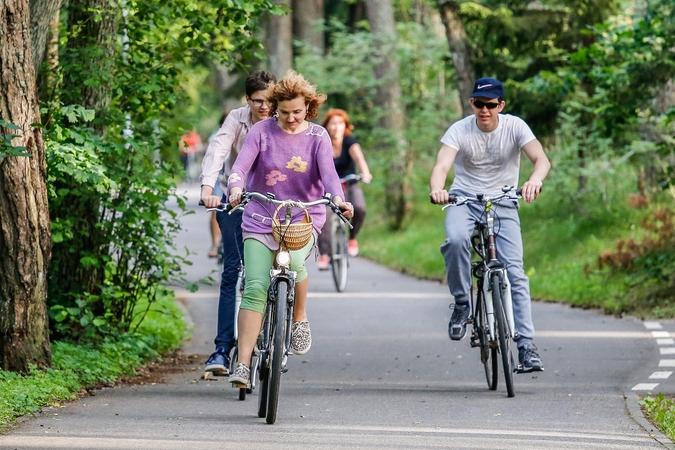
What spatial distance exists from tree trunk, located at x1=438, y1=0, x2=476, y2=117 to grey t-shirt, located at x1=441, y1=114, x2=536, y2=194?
451 inches

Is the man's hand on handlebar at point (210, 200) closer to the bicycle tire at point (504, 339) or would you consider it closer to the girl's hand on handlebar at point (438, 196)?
the girl's hand on handlebar at point (438, 196)

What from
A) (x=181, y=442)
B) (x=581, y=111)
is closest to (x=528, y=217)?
(x=581, y=111)

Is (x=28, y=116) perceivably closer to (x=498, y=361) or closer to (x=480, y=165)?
(x=480, y=165)

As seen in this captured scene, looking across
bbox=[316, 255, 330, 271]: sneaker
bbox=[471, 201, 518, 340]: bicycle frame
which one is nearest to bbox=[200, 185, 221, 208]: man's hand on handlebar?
bbox=[471, 201, 518, 340]: bicycle frame

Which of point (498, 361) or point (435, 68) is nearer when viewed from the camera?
point (498, 361)

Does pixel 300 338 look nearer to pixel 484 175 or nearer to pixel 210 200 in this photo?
pixel 210 200

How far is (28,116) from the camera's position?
8.02 meters

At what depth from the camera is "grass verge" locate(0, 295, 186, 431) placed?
7.56m

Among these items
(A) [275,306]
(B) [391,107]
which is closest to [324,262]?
(A) [275,306]

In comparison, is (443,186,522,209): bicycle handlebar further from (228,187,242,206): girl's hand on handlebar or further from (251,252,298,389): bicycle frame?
(228,187,242,206): girl's hand on handlebar

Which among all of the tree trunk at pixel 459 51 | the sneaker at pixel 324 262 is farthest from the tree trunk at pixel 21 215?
the tree trunk at pixel 459 51

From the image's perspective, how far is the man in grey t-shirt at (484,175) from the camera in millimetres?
8797

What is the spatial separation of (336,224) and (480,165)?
6972 millimetres

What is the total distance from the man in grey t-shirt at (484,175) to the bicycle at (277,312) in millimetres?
1600
